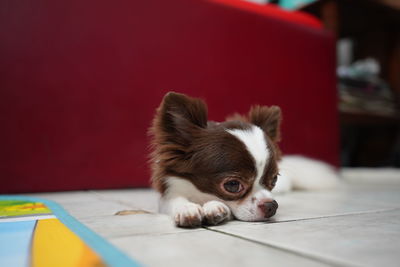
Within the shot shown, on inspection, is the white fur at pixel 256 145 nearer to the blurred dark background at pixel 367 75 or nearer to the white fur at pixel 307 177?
the white fur at pixel 307 177

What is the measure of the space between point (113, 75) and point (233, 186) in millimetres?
1547

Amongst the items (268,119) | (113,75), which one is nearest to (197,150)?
(268,119)

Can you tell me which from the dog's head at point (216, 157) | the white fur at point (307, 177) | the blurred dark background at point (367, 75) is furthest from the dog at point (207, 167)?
the blurred dark background at point (367, 75)

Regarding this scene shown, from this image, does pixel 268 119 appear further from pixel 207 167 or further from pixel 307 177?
pixel 307 177

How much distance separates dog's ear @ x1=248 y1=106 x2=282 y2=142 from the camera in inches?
69.0

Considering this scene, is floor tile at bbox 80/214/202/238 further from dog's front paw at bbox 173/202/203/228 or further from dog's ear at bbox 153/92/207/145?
dog's ear at bbox 153/92/207/145

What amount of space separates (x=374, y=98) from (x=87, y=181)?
3.43 m

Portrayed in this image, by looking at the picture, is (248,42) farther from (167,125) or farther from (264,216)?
(264,216)

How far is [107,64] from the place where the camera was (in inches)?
102

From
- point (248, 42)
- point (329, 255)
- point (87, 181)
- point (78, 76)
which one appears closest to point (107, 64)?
point (78, 76)

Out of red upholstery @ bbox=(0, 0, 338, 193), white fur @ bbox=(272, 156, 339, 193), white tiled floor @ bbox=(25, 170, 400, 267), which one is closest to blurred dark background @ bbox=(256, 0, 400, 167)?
red upholstery @ bbox=(0, 0, 338, 193)

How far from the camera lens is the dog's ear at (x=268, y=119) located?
1.75m

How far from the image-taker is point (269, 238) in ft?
3.40

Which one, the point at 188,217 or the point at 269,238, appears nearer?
the point at 269,238
